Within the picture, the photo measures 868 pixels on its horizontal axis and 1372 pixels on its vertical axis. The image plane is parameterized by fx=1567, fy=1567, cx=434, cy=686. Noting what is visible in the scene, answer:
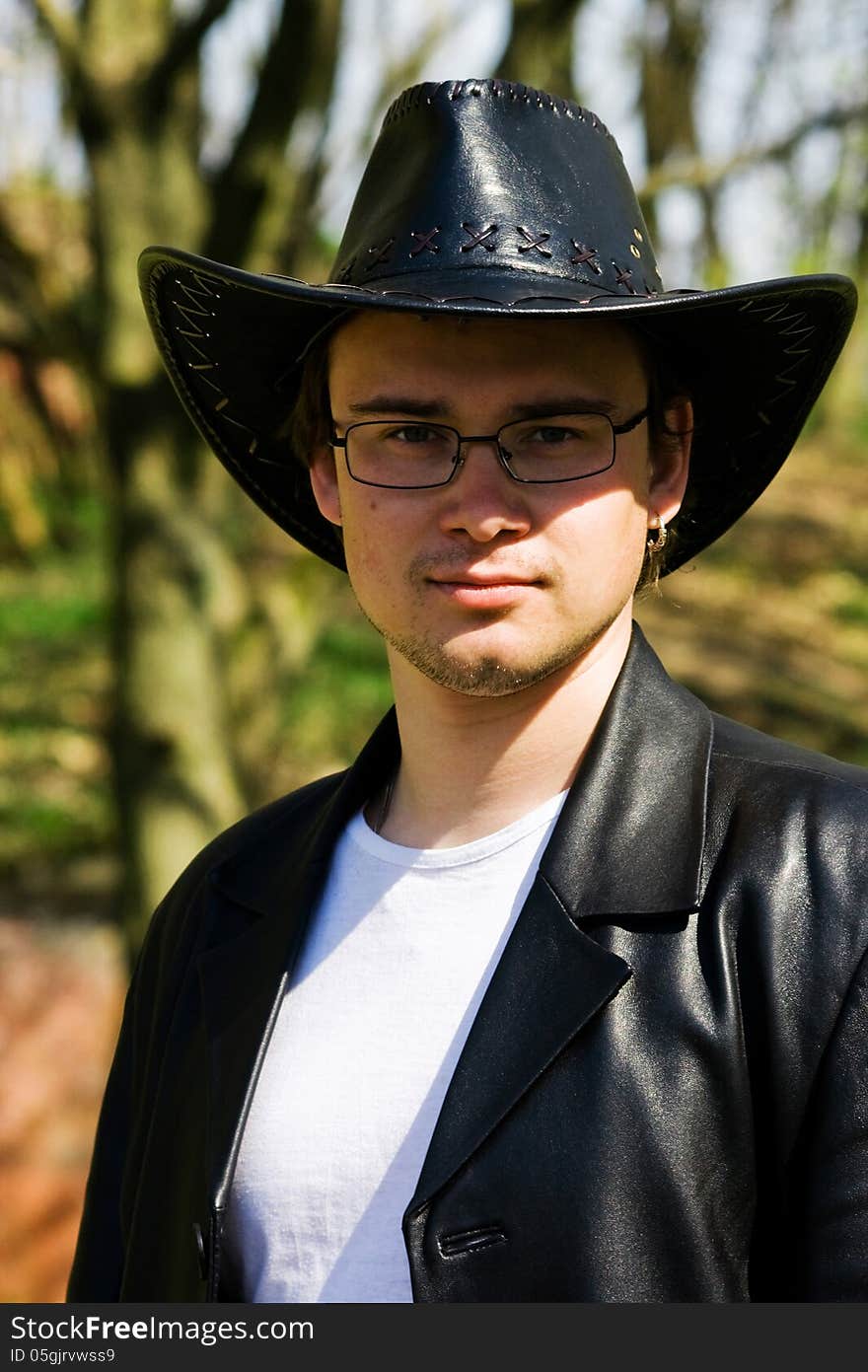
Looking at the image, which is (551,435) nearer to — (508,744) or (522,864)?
(508,744)

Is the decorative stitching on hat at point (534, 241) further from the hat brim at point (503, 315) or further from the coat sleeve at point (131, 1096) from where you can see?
the coat sleeve at point (131, 1096)

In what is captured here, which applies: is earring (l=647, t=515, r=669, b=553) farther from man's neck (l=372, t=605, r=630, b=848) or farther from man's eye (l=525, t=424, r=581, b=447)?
man's eye (l=525, t=424, r=581, b=447)

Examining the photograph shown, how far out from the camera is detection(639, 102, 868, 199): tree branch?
462cm

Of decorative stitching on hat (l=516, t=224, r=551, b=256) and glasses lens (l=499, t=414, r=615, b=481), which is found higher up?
decorative stitching on hat (l=516, t=224, r=551, b=256)

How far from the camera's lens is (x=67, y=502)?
48.3ft

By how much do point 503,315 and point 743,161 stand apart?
3351mm

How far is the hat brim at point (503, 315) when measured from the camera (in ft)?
6.47

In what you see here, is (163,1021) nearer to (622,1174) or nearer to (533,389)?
(622,1174)

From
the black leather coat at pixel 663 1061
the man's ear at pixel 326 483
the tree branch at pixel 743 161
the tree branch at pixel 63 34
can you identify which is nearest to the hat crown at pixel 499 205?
the man's ear at pixel 326 483

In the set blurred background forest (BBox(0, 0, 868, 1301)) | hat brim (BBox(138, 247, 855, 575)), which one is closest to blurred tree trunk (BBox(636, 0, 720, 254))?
blurred background forest (BBox(0, 0, 868, 1301))

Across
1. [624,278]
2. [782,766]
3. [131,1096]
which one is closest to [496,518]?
[624,278]

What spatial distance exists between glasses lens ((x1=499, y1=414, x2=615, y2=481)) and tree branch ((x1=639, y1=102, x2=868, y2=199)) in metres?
2.72
